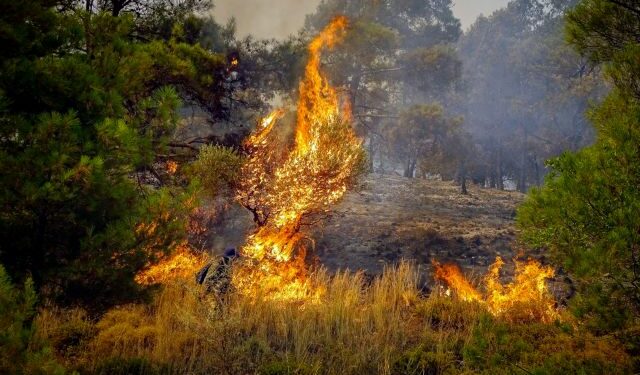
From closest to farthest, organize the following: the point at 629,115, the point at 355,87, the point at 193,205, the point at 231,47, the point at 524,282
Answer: the point at 629,115 → the point at 193,205 → the point at 524,282 → the point at 231,47 → the point at 355,87

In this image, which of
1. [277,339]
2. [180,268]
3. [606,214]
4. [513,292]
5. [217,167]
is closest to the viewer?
[606,214]

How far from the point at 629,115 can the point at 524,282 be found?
26.1 ft

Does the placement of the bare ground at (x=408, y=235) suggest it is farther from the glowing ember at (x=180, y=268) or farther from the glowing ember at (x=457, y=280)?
the glowing ember at (x=180, y=268)

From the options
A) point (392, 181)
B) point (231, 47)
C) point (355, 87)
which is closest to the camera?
point (231, 47)

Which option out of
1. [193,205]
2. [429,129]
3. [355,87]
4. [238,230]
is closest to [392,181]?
[429,129]

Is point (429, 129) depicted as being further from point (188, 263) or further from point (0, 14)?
point (0, 14)

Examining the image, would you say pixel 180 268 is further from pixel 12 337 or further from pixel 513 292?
pixel 513 292

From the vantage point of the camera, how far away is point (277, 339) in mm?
6449

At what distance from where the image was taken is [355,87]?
69.5ft

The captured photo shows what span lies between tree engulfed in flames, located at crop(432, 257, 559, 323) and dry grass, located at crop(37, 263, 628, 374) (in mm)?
1187

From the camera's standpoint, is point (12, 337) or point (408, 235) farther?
point (408, 235)

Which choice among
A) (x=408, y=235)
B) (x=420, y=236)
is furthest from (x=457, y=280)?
(x=408, y=235)

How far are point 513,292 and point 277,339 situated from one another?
640cm

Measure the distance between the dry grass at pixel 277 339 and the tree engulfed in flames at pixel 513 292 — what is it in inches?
46.7
